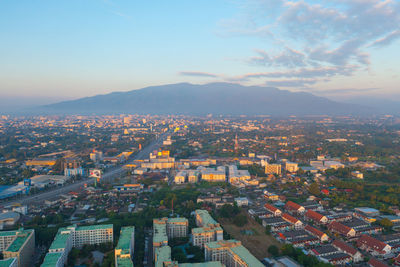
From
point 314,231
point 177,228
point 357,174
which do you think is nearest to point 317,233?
point 314,231

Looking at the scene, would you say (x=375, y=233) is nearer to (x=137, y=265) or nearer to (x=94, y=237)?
(x=137, y=265)

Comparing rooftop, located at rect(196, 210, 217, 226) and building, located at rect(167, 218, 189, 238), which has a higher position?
rooftop, located at rect(196, 210, 217, 226)

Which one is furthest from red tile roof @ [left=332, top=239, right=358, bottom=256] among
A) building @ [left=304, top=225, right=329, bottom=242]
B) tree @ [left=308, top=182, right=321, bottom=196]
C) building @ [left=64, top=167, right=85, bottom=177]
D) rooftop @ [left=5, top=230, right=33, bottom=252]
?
building @ [left=64, top=167, right=85, bottom=177]

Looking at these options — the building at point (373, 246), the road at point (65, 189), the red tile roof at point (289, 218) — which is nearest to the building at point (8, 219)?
the road at point (65, 189)

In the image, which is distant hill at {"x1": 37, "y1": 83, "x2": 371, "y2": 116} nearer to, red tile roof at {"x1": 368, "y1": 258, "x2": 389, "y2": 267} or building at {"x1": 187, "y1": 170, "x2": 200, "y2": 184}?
building at {"x1": 187, "y1": 170, "x2": 200, "y2": 184}

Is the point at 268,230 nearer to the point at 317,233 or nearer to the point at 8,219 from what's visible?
the point at 317,233

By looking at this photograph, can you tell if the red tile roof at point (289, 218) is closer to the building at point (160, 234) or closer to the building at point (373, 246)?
the building at point (373, 246)
